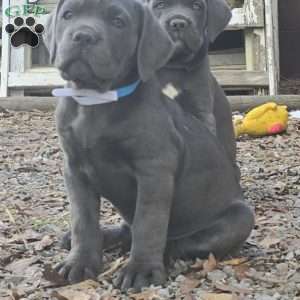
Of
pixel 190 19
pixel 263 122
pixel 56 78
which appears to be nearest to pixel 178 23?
pixel 190 19

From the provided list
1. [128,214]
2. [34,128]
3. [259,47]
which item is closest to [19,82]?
[34,128]

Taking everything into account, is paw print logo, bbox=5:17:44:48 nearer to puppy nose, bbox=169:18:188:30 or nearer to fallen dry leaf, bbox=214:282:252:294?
puppy nose, bbox=169:18:188:30

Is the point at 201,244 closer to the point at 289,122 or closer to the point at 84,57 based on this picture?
the point at 84,57

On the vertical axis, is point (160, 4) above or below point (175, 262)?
above

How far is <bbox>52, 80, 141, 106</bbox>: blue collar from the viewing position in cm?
296

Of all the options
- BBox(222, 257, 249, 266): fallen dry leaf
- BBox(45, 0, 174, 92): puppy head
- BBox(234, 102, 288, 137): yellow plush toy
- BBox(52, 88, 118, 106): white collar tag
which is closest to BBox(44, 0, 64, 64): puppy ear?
BBox(45, 0, 174, 92): puppy head

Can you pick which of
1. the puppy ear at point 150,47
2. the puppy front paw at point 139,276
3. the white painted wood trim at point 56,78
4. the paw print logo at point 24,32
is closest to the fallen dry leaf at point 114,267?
the puppy front paw at point 139,276

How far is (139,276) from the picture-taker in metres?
2.98

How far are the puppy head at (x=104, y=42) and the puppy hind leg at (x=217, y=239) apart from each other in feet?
2.55

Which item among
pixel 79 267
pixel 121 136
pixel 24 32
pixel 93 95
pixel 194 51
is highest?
pixel 24 32

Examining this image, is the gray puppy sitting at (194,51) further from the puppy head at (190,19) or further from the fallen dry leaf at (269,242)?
the fallen dry leaf at (269,242)

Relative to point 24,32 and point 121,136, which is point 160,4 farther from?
point 24,32

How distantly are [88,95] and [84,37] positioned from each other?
26 centimetres

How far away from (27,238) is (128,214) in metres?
0.82
